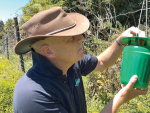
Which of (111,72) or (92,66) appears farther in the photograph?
(111,72)

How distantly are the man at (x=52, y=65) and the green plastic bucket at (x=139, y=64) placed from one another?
0.04m

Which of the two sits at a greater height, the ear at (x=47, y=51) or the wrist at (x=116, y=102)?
the ear at (x=47, y=51)

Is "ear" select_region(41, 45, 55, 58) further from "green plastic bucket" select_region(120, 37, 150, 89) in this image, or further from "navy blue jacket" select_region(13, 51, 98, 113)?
"green plastic bucket" select_region(120, 37, 150, 89)

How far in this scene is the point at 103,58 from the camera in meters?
1.71

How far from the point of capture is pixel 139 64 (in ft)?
3.17

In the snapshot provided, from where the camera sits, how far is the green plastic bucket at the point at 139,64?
3.13 ft

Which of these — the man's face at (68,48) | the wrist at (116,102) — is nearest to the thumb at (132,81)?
the wrist at (116,102)

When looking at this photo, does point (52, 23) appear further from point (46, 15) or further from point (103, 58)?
point (103, 58)

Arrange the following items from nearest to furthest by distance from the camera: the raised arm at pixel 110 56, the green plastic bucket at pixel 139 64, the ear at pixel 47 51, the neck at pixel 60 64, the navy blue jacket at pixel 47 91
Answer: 1. the green plastic bucket at pixel 139 64
2. the navy blue jacket at pixel 47 91
3. the ear at pixel 47 51
4. the neck at pixel 60 64
5. the raised arm at pixel 110 56

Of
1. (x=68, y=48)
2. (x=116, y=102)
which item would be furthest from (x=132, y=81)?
(x=68, y=48)

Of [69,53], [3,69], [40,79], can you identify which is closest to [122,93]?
[69,53]

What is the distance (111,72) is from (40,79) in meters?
1.69

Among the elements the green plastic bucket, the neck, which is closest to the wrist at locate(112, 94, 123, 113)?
the green plastic bucket

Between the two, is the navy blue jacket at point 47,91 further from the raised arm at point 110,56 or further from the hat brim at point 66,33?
the raised arm at point 110,56
